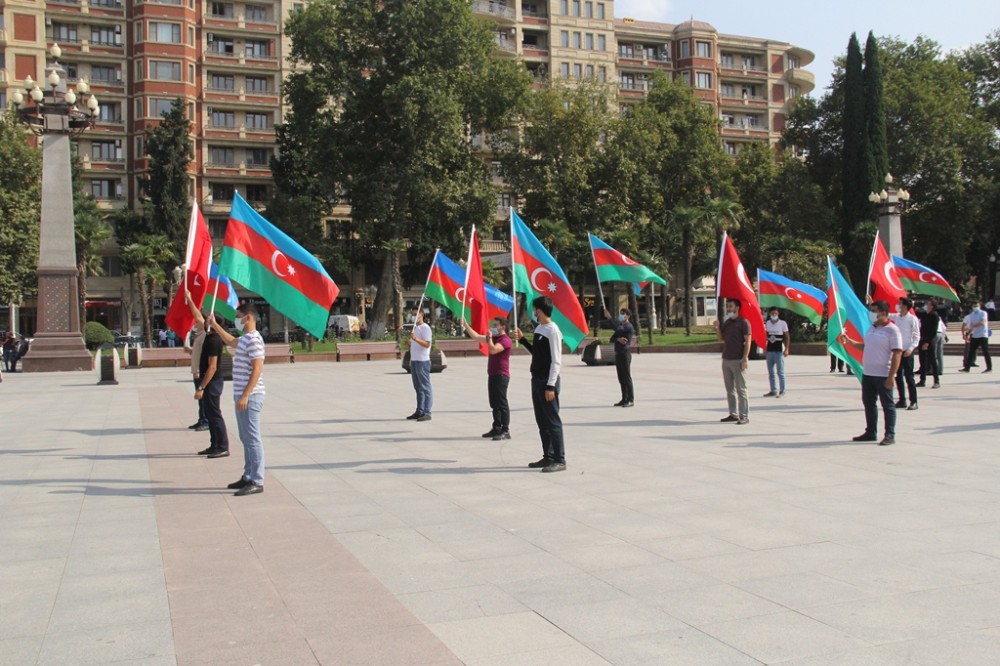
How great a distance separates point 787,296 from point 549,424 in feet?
36.7

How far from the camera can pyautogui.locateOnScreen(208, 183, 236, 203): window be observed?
6512 cm

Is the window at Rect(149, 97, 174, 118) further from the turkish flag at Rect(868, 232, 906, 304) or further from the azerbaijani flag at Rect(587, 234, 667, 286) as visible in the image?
the turkish flag at Rect(868, 232, 906, 304)

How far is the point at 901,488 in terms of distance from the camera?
8.21 meters

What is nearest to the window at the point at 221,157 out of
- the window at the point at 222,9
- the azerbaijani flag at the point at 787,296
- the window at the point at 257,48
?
the window at the point at 257,48

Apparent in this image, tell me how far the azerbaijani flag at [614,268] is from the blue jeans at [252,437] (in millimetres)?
8755

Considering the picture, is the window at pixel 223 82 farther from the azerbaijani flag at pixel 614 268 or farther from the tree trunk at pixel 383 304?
the azerbaijani flag at pixel 614 268

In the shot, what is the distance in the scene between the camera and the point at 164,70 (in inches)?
2501

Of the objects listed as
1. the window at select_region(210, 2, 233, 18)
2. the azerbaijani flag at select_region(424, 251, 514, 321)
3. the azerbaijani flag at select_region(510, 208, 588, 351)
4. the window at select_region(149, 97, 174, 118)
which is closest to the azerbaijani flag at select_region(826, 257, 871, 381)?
the azerbaijani flag at select_region(510, 208, 588, 351)

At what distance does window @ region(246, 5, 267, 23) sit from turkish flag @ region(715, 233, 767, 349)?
197 ft

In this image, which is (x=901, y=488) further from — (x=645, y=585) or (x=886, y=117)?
(x=886, y=117)

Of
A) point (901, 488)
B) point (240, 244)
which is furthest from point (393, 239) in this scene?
point (901, 488)

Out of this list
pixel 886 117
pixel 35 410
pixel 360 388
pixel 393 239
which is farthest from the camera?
pixel 886 117

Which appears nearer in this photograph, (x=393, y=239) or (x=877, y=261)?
(x=877, y=261)

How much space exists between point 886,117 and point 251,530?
55460 mm
